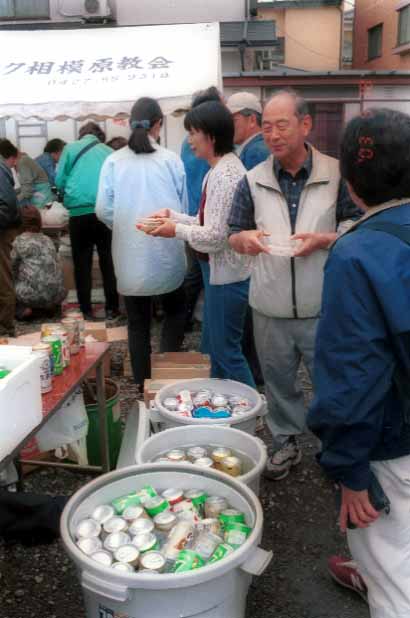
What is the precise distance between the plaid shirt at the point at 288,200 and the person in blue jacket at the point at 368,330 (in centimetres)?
113

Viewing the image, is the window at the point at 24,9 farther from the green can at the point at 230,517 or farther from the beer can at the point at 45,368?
the green can at the point at 230,517

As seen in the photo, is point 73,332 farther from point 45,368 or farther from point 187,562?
point 187,562

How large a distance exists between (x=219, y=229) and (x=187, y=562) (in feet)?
5.84

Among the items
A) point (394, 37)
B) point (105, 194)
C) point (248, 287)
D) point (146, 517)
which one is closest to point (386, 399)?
point (146, 517)

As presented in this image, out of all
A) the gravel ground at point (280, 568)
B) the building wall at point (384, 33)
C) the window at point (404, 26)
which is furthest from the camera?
the building wall at point (384, 33)

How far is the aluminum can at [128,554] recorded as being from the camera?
1710 millimetres

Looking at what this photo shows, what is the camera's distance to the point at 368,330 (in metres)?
1.41

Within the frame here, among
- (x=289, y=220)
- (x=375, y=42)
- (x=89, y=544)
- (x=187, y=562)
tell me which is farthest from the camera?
(x=375, y=42)

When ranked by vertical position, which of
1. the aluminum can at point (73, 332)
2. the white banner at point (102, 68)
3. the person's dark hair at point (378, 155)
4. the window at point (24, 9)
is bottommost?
the aluminum can at point (73, 332)

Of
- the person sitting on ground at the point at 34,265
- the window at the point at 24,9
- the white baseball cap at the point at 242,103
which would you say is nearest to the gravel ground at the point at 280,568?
the white baseball cap at the point at 242,103

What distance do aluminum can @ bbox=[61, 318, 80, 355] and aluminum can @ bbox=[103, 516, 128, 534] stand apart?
1.07 meters

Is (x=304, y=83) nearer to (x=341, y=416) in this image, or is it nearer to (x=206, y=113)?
(x=206, y=113)

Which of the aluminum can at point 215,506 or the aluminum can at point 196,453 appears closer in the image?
the aluminum can at point 215,506

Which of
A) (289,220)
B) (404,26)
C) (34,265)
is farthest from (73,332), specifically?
(404,26)
